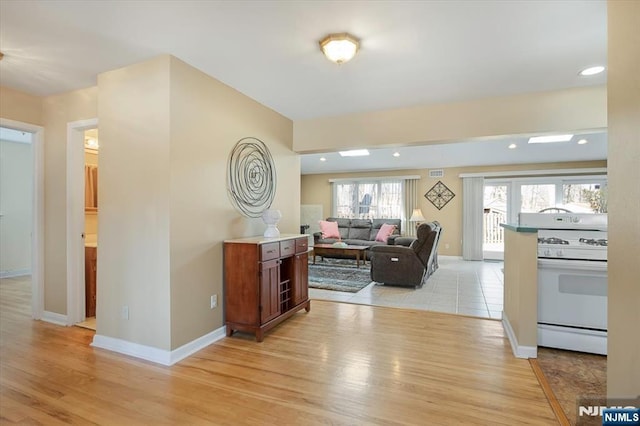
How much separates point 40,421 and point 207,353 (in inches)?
43.3

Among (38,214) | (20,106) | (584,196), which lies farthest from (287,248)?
(584,196)

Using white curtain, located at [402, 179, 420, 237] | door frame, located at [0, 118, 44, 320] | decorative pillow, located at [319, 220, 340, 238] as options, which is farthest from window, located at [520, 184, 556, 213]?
door frame, located at [0, 118, 44, 320]

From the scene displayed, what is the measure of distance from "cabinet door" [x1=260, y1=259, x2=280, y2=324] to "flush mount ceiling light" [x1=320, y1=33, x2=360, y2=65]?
190cm

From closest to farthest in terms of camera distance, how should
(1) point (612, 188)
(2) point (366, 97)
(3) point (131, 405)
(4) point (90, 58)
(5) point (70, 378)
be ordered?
1. (1) point (612, 188)
2. (3) point (131, 405)
3. (5) point (70, 378)
4. (4) point (90, 58)
5. (2) point (366, 97)

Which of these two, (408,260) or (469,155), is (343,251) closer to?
(408,260)

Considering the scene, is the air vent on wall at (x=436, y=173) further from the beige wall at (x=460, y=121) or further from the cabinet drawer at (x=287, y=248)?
the cabinet drawer at (x=287, y=248)

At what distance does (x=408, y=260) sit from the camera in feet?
16.4

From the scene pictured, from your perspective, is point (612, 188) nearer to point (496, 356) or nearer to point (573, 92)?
point (496, 356)

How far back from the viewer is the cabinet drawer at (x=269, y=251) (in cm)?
293

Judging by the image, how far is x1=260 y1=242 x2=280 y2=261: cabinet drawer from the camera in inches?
115

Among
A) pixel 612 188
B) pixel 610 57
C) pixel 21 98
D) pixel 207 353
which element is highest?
pixel 21 98

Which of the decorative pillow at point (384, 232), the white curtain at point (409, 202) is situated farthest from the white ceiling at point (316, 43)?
the white curtain at point (409, 202)

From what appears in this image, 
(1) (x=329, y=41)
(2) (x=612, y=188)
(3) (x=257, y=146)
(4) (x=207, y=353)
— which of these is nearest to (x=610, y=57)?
(2) (x=612, y=188)

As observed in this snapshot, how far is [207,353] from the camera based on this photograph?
2.68 meters
